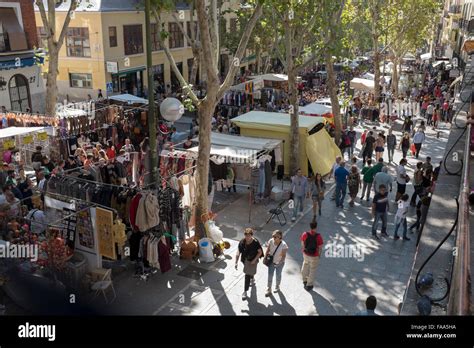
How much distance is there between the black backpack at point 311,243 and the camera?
9562 millimetres

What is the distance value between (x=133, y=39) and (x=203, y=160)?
23.7 meters

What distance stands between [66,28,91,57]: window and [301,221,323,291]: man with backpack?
84.3 feet

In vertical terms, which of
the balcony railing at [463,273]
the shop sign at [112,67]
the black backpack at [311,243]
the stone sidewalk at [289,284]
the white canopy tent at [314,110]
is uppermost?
the balcony railing at [463,273]

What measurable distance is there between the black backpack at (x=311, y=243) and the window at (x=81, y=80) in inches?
1017

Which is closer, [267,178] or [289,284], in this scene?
[289,284]

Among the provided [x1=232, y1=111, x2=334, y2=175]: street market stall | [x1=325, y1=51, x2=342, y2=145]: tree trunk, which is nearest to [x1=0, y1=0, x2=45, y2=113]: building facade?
[x1=232, y1=111, x2=334, y2=175]: street market stall

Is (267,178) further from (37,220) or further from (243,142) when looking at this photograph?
(37,220)

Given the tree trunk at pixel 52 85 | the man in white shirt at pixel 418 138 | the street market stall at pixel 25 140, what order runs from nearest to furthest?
the street market stall at pixel 25 140
the tree trunk at pixel 52 85
the man in white shirt at pixel 418 138

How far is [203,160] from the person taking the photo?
475 inches

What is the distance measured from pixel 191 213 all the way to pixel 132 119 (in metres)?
9.78

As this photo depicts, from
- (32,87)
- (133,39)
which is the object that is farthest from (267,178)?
(133,39)

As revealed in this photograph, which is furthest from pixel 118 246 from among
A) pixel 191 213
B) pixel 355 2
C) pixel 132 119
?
pixel 355 2

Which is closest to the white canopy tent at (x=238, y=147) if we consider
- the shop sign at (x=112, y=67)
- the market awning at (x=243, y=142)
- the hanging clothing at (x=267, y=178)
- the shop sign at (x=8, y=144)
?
the market awning at (x=243, y=142)

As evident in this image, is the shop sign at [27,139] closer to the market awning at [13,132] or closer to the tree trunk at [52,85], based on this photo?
the market awning at [13,132]
